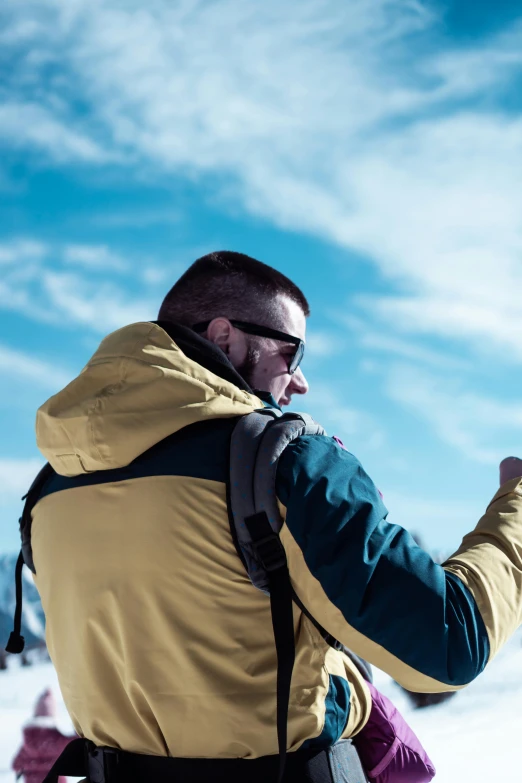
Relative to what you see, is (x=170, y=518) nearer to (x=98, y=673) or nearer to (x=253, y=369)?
(x=98, y=673)

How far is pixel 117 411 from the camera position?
67.2 inches

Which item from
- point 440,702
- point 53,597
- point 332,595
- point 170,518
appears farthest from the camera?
point 440,702

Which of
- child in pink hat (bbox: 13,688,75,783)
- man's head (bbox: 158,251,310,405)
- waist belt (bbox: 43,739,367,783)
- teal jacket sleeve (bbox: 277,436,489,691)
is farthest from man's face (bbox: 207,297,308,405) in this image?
child in pink hat (bbox: 13,688,75,783)

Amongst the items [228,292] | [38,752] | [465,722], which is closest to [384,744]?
[228,292]

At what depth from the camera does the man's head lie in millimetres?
2242

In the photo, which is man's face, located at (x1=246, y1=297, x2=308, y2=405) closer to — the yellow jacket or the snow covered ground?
the yellow jacket

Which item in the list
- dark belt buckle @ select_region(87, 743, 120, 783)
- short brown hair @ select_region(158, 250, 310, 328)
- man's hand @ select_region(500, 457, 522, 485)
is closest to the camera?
dark belt buckle @ select_region(87, 743, 120, 783)

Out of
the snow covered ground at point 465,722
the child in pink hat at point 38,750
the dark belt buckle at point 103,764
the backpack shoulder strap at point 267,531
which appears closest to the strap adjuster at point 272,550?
the backpack shoulder strap at point 267,531

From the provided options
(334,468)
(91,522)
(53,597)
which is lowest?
(53,597)

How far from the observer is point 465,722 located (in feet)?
24.1

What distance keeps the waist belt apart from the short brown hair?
3.79 ft

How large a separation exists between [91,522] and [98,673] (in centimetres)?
33

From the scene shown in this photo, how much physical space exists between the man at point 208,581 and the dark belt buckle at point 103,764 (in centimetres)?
3

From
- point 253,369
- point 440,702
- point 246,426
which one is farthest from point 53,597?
point 440,702
